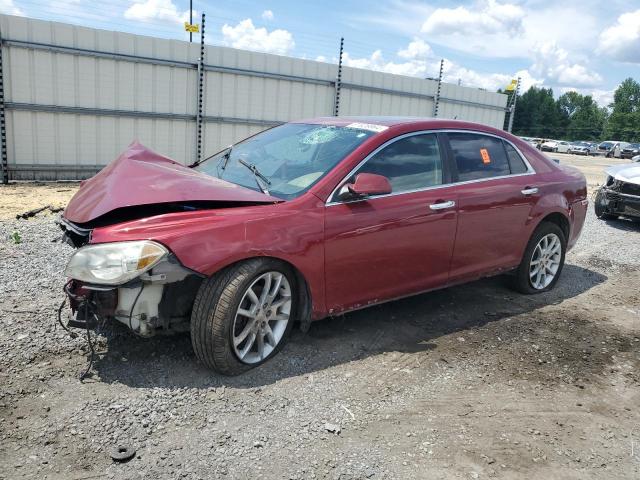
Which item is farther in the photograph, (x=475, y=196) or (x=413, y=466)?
(x=475, y=196)

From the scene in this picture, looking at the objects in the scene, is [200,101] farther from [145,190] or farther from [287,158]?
[145,190]

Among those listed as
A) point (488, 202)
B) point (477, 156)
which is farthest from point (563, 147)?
point (488, 202)

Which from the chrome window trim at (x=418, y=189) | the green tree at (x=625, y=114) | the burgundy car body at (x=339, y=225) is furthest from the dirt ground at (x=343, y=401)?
the green tree at (x=625, y=114)

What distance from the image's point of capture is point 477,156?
4887 mm

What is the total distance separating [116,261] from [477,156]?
10.5 feet

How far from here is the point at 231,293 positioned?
331 centimetres

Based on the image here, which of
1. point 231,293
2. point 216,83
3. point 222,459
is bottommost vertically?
point 222,459

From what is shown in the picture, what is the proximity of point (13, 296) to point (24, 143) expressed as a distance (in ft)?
21.9

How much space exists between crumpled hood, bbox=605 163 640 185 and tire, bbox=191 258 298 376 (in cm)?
807

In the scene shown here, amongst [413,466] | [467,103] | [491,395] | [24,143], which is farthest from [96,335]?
[467,103]

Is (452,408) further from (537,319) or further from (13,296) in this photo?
(13,296)

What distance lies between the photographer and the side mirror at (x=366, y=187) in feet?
12.3

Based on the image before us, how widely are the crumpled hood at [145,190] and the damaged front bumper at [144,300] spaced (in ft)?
1.52

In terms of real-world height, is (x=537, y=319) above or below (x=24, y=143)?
below
